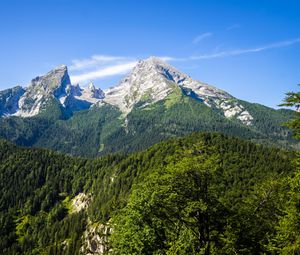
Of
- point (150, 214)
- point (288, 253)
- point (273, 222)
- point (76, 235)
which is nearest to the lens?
point (288, 253)

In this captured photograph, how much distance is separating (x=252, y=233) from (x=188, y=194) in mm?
8905

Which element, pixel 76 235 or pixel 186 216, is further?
pixel 76 235

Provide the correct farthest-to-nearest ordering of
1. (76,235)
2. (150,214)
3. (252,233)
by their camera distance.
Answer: (76,235) < (252,233) < (150,214)

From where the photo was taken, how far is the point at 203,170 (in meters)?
34.8

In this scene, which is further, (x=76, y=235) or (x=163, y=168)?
(x=76, y=235)

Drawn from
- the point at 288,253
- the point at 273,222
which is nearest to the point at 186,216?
the point at 288,253

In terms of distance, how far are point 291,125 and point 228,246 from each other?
50.9 feet

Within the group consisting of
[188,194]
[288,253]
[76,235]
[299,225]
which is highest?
[188,194]

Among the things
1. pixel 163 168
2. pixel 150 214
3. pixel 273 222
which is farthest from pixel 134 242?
pixel 273 222

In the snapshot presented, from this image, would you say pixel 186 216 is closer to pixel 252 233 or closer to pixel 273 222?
pixel 252 233

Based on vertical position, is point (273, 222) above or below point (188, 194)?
below

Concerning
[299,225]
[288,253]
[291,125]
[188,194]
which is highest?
[291,125]

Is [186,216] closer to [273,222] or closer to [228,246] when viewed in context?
[228,246]

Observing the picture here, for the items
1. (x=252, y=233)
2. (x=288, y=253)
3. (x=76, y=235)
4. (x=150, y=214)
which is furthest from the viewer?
(x=76, y=235)
